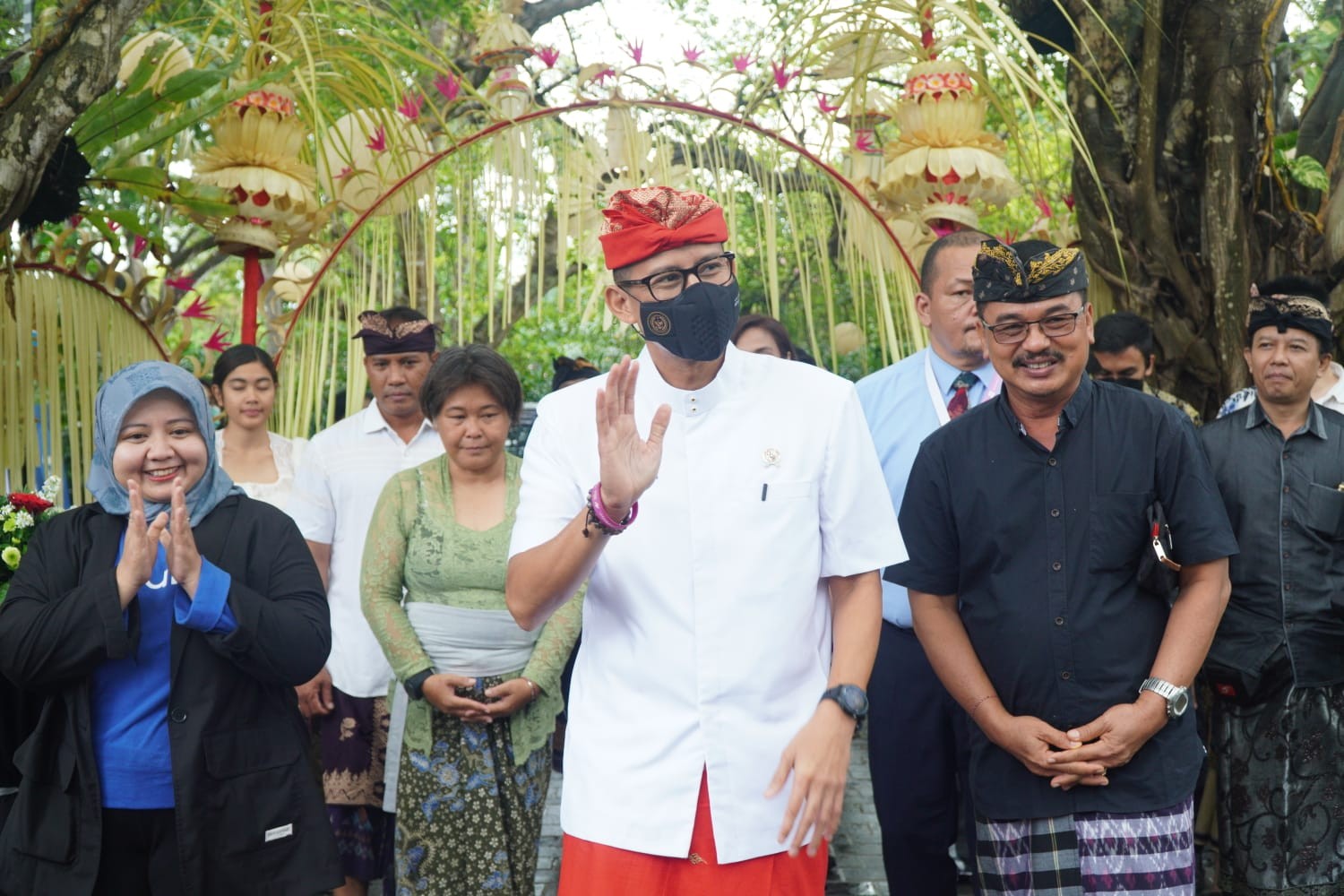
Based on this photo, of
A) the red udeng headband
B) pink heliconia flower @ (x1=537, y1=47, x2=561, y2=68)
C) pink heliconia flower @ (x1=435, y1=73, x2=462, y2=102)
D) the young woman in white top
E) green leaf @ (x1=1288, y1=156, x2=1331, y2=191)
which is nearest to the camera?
the red udeng headband

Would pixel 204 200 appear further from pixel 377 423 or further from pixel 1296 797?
pixel 1296 797

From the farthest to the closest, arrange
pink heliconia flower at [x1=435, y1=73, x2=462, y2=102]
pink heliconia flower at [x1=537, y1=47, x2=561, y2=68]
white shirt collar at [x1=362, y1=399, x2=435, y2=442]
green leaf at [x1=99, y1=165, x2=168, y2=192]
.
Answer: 1. pink heliconia flower at [x1=537, y1=47, x2=561, y2=68]
2. pink heliconia flower at [x1=435, y1=73, x2=462, y2=102]
3. white shirt collar at [x1=362, y1=399, x2=435, y2=442]
4. green leaf at [x1=99, y1=165, x2=168, y2=192]

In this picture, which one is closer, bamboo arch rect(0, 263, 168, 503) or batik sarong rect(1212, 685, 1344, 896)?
batik sarong rect(1212, 685, 1344, 896)

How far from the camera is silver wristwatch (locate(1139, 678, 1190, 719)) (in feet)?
10.1

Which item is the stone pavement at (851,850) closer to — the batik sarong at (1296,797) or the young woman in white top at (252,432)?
the batik sarong at (1296,797)

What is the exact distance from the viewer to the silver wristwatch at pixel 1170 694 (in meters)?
3.07

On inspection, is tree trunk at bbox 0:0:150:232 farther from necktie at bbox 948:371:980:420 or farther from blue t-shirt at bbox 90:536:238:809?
necktie at bbox 948:371:980:420

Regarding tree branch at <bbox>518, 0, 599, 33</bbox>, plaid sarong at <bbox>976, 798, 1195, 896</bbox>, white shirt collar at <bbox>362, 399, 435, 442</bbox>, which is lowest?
plaid sarong at <bbox>976, 798, 1195, 896</bbox>

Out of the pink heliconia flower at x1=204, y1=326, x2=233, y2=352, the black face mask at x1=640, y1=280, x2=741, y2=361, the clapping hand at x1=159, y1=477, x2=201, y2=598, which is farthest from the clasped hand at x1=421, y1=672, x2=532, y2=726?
the pink heliconia flower at x1=204, y1=326, x2=233, y2=352

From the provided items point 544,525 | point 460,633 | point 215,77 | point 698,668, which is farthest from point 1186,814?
point 215,77

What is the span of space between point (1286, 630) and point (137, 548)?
324 centimetres

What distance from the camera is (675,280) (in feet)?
9.06

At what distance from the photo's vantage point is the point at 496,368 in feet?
14.6

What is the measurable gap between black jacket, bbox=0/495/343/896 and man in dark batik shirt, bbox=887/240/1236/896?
5.07ft
